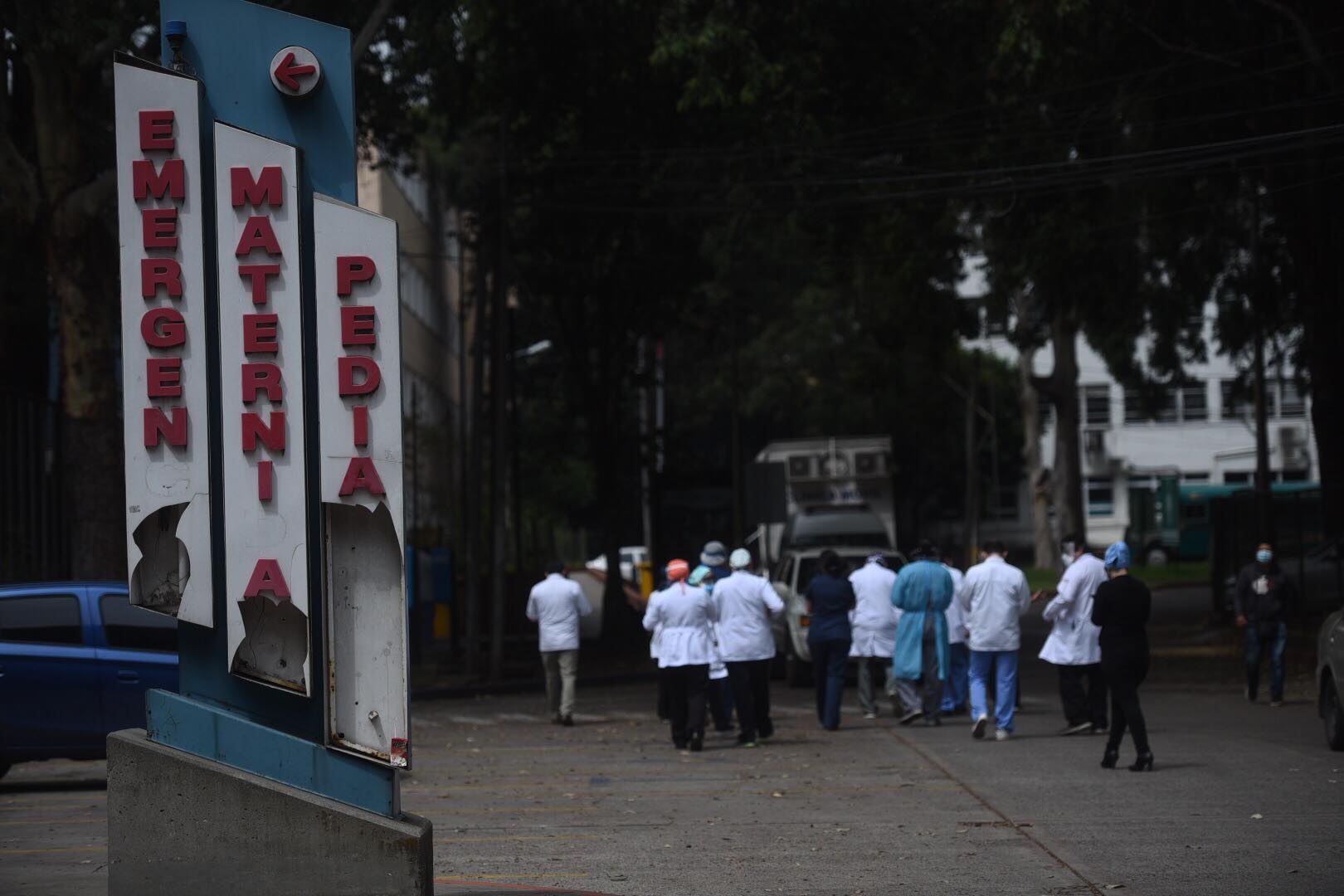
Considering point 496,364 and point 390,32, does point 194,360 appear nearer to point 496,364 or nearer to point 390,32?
point 390,32

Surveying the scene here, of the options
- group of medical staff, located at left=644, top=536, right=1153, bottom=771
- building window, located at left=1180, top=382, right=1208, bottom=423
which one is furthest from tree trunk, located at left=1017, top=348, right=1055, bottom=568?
group of medical staff, located at left=644, top=536, right=1153, bottom=771

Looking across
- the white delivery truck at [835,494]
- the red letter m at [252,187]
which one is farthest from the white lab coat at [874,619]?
the red letter m at [252,187]

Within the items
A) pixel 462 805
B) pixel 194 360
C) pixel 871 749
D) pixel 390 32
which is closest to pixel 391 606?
pixel 194 360

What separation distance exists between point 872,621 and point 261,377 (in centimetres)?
1179

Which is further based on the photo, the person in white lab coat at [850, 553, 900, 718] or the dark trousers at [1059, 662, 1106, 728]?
the person in white lab coat at [850, 553, 900, 718]

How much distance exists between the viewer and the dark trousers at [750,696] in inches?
646

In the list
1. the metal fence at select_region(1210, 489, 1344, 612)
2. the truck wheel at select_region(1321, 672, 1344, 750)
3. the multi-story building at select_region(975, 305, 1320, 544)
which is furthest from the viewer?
the multi-story building at select_region(975, 305, 1320, 544)

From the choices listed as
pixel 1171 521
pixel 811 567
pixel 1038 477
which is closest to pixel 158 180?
pixel 811 567

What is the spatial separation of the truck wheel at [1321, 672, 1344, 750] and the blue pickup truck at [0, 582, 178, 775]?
9464 millimetres

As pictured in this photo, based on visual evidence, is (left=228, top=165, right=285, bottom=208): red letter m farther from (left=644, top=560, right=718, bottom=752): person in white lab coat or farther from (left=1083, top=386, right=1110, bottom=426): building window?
(left=1083, top=386, right=1110, bottom=426): building window

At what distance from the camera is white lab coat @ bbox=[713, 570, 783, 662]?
16.5 m

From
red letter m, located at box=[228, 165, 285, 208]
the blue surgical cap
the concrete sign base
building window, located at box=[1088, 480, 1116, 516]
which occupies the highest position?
red letter m, located at box=[228, 165, 285, 208]

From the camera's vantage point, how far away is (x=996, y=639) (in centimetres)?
1642

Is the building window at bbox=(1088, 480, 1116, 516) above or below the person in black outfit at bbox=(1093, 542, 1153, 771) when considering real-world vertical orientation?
above
